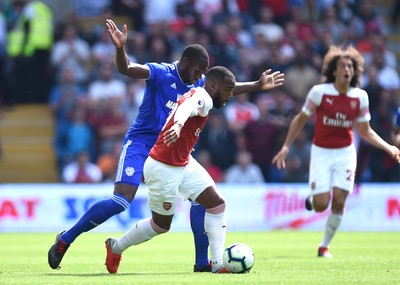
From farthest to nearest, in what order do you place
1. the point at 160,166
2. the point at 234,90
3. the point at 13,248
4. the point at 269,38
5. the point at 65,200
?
the point at 269,38
the point at 65,200
the point at 13,248
the point at 234,90
the point at 160,166

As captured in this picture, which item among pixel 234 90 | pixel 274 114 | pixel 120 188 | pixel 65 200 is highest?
pixel 234 90

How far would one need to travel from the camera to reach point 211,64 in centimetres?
2194

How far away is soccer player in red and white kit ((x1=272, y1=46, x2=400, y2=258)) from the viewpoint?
13.4 meters

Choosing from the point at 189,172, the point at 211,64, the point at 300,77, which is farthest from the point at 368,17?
the point at 189,172

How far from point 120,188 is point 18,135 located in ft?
46.3

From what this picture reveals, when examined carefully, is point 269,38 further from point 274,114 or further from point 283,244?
point 283,244

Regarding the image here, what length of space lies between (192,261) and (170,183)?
2639 mm

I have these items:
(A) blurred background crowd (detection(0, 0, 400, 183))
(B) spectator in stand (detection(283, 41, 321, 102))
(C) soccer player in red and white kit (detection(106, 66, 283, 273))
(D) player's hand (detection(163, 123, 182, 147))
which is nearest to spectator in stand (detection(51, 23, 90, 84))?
(A) blurred background crowd (detection(0, 0, 400, 183))

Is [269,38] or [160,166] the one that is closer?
[160,166]

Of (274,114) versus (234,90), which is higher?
(234,90)

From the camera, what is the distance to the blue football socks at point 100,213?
419 inches

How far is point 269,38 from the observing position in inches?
942

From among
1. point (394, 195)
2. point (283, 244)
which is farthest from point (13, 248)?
point (394, 195)

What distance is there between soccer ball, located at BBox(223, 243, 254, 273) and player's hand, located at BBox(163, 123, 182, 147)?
1.38 meters
